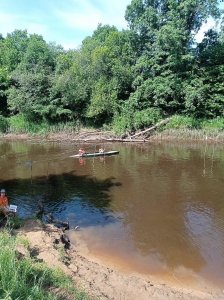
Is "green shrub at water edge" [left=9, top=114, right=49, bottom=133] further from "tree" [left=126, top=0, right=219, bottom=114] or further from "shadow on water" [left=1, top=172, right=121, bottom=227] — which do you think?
"shadow on water" [left=1, top=172, right=121, bottom=227]

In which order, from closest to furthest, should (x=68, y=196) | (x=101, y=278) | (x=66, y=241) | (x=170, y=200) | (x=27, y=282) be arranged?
(x=27, y=282) < (x=101, y=278) < (x=66, y=241) < (x=170, y=200) < (x=68, y=196)

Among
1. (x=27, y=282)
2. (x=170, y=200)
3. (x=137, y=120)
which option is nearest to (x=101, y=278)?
(x=27, y=282)

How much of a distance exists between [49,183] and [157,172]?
25.3ft

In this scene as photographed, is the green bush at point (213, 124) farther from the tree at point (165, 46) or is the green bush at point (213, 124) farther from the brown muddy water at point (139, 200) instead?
the brown muddy water at point (139, 200)

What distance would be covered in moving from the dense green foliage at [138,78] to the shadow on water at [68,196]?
60.1ft

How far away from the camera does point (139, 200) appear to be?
67.6ft

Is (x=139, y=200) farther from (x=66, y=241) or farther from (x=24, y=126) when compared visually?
(x=24, y=126)

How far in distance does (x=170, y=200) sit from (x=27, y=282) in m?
13.3

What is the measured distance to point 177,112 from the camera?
143ft

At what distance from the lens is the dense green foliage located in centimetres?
4169

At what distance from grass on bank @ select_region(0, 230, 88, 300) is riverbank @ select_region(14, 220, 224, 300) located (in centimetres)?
82

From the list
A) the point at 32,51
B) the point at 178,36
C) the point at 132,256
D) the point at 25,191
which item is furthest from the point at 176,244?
the point at 32,51

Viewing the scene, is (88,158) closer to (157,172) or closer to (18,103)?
(157,172)

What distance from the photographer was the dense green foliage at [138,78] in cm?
4169
